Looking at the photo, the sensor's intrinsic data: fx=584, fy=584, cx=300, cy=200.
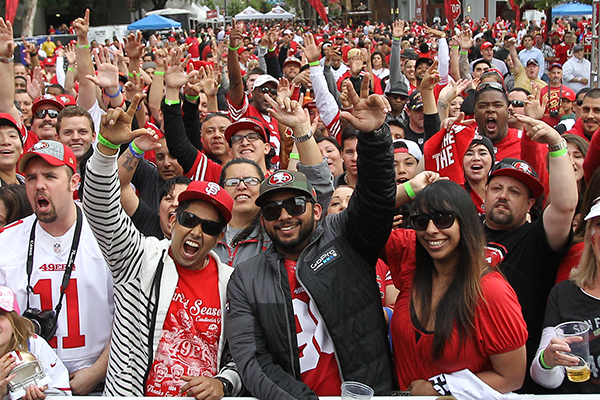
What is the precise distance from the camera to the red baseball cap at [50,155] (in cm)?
325

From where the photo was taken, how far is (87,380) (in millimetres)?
3225

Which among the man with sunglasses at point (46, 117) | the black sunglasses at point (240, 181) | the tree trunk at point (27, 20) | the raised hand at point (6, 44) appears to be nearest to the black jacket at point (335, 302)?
the black sunglasses at point (240, 181)

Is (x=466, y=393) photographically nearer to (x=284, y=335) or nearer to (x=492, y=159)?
(x=284, y=335)

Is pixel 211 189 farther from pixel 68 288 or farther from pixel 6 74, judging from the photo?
pixel 6 74

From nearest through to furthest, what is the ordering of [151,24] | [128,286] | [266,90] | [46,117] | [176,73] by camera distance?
[128,286] → [176,73] → [46,117] → [266,90] → [151,24]

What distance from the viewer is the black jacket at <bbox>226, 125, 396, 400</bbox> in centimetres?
277

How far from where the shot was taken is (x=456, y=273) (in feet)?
9.14

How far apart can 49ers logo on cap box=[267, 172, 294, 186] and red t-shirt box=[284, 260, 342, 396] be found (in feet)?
2.06

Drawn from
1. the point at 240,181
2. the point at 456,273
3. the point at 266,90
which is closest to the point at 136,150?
the point at 240,181

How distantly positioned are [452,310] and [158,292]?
4.72 ft

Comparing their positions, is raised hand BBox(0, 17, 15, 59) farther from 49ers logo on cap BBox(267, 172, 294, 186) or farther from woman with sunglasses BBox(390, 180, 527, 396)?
woman with sunglasses BBox(390, 180, 527, 396)

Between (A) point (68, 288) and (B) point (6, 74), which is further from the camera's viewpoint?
(B) point (6, 74)

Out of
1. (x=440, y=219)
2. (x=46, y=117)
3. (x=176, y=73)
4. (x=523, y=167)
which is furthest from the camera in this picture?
(x=46, y=117)

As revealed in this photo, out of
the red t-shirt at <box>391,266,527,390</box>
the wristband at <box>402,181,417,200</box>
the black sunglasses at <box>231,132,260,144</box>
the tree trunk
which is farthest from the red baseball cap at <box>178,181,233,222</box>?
the tree trunk
